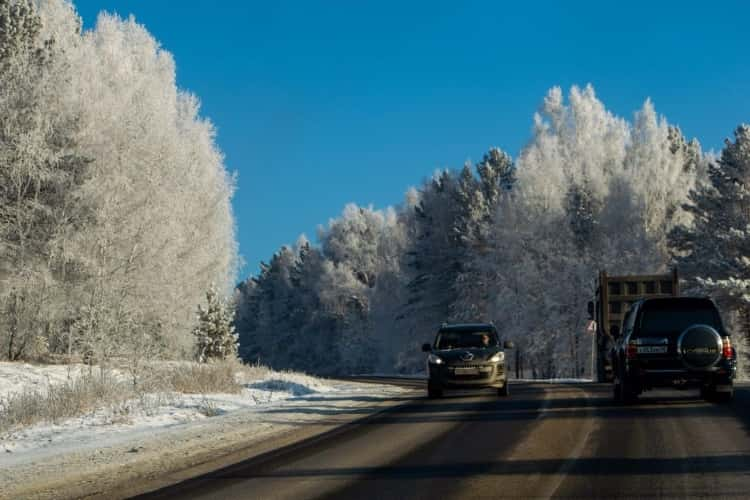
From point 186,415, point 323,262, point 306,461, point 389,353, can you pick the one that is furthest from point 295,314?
point 306,461

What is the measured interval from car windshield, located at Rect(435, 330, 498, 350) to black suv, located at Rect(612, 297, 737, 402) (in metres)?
5.15

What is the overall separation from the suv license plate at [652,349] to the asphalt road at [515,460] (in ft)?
3.75

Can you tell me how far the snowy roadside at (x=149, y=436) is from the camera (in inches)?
397

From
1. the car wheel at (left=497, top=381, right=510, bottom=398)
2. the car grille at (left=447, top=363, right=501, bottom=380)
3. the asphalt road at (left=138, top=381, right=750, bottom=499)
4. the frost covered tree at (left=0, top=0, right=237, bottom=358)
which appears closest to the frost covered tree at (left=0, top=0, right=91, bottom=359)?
the frost covered tree at (left=0, top=0, right=237, bottom=358)

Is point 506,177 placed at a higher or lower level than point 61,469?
higher

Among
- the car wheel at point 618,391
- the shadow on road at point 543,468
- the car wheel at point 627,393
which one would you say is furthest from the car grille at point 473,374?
the shadow on road at point 543,468

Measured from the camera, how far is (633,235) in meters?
53.1

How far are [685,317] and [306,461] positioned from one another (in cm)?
981

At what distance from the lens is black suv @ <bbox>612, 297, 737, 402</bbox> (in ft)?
55.2

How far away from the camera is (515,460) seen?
10.4 metres

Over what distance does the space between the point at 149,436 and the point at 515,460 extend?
21.4 feet

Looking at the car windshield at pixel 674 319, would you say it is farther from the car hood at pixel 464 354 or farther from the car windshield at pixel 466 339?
the car windshield at pixel 466 339

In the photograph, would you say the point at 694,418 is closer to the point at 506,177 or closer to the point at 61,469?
the point at 61,469

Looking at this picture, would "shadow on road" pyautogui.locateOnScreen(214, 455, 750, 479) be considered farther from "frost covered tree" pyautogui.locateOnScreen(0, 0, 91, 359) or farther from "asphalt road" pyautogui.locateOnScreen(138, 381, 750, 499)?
"frost covered tree" pyautogui.locateOnScreen(0, 0, 91, 359)
